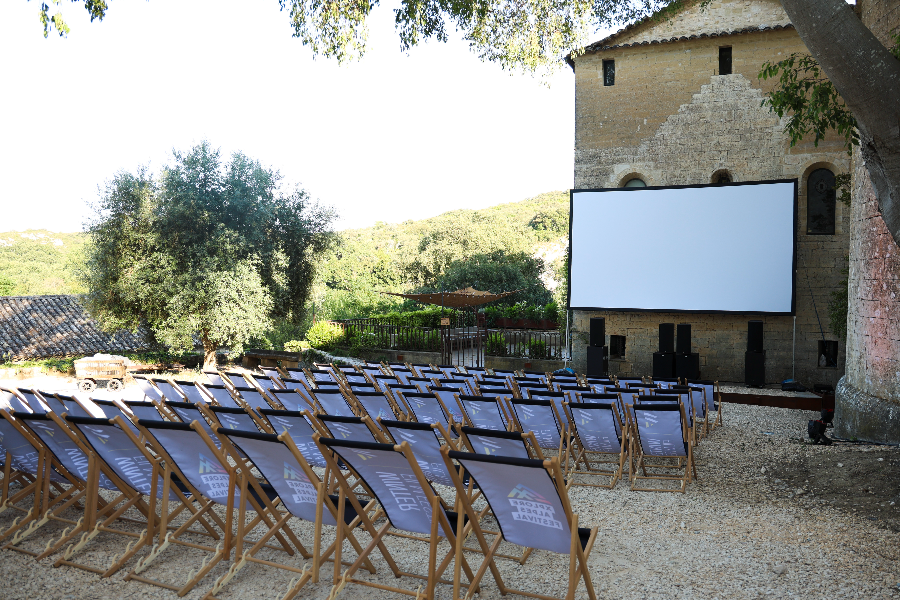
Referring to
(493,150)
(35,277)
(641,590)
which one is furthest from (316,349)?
(493,150)

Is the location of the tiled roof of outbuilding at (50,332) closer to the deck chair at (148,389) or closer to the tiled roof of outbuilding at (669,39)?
the deck chair at (148,389)

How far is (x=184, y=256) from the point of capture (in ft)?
38.5

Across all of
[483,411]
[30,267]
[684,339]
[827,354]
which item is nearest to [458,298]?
[684,339]

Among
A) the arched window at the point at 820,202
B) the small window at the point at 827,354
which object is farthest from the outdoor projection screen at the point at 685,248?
the small window at the point at 827,354

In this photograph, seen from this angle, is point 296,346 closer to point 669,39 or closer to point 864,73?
point 669,39

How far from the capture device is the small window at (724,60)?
12672 mm

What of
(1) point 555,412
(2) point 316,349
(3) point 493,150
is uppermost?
(3) point 493,150

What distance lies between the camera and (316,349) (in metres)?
14.2

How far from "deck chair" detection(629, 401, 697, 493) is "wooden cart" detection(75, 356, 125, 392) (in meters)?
7.89

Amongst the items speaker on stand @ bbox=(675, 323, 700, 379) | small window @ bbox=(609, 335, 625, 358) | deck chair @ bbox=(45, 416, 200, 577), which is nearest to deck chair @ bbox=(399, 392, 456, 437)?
deck chair @ bbox=(45, 416, 200, 577)

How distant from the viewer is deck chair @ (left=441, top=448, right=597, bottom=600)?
2027 mm

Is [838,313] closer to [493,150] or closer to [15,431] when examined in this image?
[15,431]

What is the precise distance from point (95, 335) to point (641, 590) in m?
17.7

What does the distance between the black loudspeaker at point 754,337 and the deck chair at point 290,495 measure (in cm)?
1081
